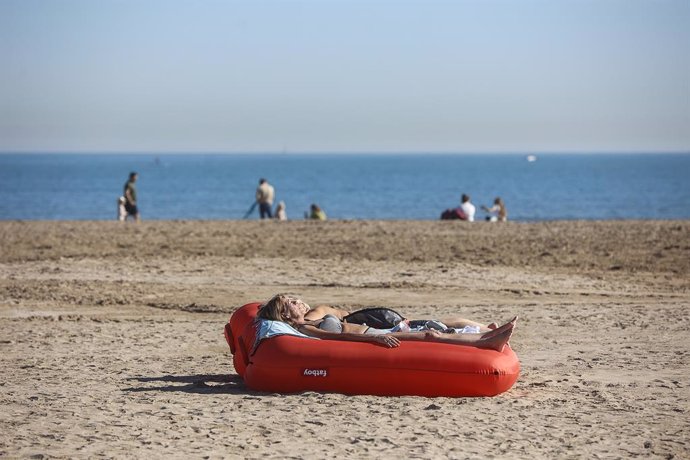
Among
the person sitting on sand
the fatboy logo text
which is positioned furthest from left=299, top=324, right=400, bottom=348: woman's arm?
the fatboy logo text

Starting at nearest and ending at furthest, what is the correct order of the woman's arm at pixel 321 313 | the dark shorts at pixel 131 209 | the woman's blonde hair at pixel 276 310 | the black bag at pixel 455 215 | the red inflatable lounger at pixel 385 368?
the red inflatable lounger at pixel 385 368 → the woman's blonde hair at pixel 276 310 → the woman's arm at pixel 321 313 → the black bag at pixel 455 215 → the dark shorts at pixel 131 209

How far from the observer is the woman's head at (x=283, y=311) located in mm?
10102

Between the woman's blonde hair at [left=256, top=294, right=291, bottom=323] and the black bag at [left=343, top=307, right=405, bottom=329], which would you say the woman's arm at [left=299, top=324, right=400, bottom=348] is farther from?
the black bag at [left=343, top=307, right=405, bottom=329]

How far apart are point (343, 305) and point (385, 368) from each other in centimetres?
602

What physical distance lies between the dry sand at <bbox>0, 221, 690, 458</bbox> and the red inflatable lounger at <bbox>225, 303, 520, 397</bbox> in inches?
7.5

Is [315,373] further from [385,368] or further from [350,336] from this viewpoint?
[385,368]

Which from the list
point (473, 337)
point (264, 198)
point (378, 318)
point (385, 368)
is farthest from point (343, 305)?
point (264, 198)

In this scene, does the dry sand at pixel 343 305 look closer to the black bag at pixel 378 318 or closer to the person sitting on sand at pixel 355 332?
the person sitting on sand at pixel 355 332

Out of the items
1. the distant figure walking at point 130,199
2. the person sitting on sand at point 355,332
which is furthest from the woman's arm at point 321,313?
the distant figure walking at point 130,199

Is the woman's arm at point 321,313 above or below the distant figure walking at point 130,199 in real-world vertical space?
below

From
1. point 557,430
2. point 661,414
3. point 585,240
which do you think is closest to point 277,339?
point 557,430

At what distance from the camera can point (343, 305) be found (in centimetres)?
1538

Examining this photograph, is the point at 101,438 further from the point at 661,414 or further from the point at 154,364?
the point at 661,414

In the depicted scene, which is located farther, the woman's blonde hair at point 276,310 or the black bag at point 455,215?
the black bag at point 455,215
